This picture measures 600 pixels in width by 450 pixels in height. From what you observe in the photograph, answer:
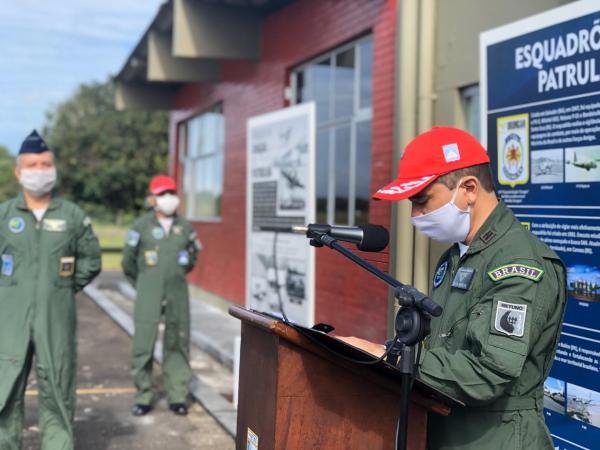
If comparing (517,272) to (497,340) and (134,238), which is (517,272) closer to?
(497,340)

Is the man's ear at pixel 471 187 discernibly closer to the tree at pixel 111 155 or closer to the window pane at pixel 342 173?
the window pane at pixel 342 173

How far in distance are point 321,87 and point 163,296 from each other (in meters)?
3.43

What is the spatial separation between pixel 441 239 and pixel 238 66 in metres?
9.23

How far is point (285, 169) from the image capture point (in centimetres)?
565

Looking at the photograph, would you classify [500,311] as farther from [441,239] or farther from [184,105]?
[184,105]

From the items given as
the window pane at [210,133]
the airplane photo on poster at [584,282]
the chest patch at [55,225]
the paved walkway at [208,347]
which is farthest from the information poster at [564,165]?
the window pane at [210,133]

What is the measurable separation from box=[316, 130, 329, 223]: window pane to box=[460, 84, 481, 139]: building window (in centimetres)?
272

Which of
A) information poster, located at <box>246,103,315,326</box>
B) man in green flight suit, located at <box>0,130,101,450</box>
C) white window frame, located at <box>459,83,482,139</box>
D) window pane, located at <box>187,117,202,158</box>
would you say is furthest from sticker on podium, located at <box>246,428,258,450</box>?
window pane, located at <box>187,117,202,158</box>

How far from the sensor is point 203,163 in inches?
533

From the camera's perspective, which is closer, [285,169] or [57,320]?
[57,320]

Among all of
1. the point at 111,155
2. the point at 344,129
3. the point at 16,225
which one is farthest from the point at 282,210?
the point at 111,155

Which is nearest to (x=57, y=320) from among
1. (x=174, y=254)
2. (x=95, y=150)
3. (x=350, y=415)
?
(x=174, y=254)

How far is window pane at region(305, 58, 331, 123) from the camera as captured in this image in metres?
8.17

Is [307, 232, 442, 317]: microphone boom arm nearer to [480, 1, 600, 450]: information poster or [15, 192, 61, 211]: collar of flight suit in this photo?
[480, 1, 600, 450]: information poster
